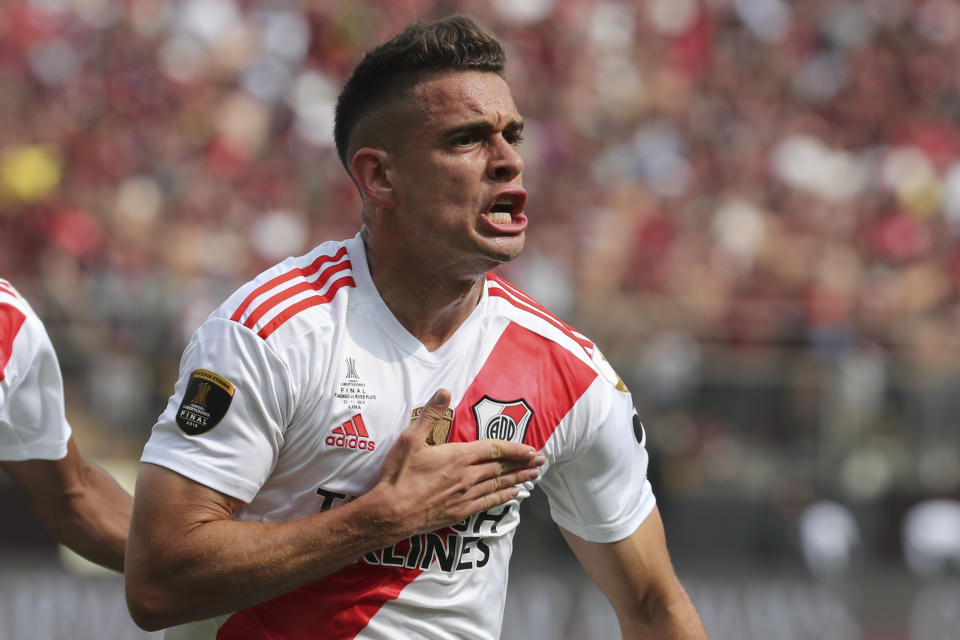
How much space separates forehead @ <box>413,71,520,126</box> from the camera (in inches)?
144

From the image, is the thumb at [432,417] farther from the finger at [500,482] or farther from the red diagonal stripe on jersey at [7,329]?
the red diagonal stripe on jersey at [7,329]

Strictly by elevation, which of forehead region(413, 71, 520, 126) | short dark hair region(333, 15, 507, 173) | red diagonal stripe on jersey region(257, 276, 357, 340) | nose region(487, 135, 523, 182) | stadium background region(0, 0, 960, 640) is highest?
short dark hair region(333, 15, 507, 173)

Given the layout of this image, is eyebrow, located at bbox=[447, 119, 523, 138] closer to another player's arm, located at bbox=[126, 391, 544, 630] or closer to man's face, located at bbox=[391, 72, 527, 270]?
man's face, located at bbox=[391, 72, 527, 270]

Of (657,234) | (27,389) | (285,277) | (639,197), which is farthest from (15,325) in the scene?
(639,197)

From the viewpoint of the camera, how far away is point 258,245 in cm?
1206

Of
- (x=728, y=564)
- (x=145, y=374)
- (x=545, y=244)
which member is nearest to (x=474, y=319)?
(x=145, y=374)

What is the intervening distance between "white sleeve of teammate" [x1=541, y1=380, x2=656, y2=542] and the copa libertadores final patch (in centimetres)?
103

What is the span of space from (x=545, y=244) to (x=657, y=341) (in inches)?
78.3

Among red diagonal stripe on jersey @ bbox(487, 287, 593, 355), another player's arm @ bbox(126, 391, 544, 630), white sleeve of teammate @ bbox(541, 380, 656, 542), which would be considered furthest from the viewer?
red diagonal stripe on jersey @ bbox(487, 287, 593, 355)

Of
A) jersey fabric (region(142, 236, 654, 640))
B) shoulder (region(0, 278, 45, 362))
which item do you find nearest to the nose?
jersey fabric (region(142, 236, 654, 640))

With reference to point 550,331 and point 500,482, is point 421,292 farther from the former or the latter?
point 500,482

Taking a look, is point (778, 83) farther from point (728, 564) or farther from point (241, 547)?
point (241, 547)

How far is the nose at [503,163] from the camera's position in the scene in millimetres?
3688

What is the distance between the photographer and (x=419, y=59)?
369cm
